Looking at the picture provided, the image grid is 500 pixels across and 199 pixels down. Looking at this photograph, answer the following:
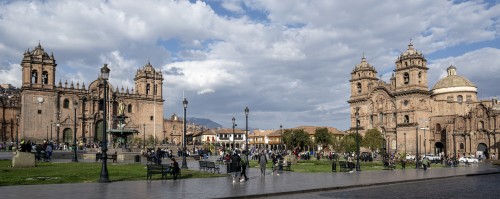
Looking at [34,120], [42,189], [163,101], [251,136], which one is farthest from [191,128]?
[42,189]

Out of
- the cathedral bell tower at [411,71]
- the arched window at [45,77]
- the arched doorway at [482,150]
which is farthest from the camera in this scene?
the cathedral bell tower at [411,71]

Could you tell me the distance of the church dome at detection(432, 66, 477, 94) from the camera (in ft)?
304

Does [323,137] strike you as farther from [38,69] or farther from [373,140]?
[38,69]

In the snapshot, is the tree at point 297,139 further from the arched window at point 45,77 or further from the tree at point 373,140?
the arched window at point 45,77

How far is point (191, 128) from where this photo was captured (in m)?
170

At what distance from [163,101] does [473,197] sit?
7761 cm

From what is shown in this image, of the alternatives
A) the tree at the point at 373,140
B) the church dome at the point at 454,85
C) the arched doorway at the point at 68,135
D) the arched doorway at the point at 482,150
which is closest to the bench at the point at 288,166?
the tree at the point at 373,140

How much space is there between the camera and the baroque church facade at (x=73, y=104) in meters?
73.5

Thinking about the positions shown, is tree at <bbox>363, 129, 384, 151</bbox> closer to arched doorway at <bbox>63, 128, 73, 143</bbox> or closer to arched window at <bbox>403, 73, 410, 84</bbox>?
arched window at <bbox>403, 73, 410, 84</bbox>

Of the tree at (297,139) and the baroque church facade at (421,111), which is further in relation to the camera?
the tree at (297,139)

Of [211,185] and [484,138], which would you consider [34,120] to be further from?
[484,138]

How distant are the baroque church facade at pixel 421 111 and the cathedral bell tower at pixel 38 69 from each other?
48380 mm

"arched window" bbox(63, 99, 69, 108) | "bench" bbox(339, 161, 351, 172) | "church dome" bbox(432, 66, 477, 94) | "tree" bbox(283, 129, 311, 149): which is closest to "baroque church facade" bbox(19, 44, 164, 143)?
"arched window" bbox(63, 99, 69, 108)

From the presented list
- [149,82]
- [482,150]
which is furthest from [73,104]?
[482,150]
